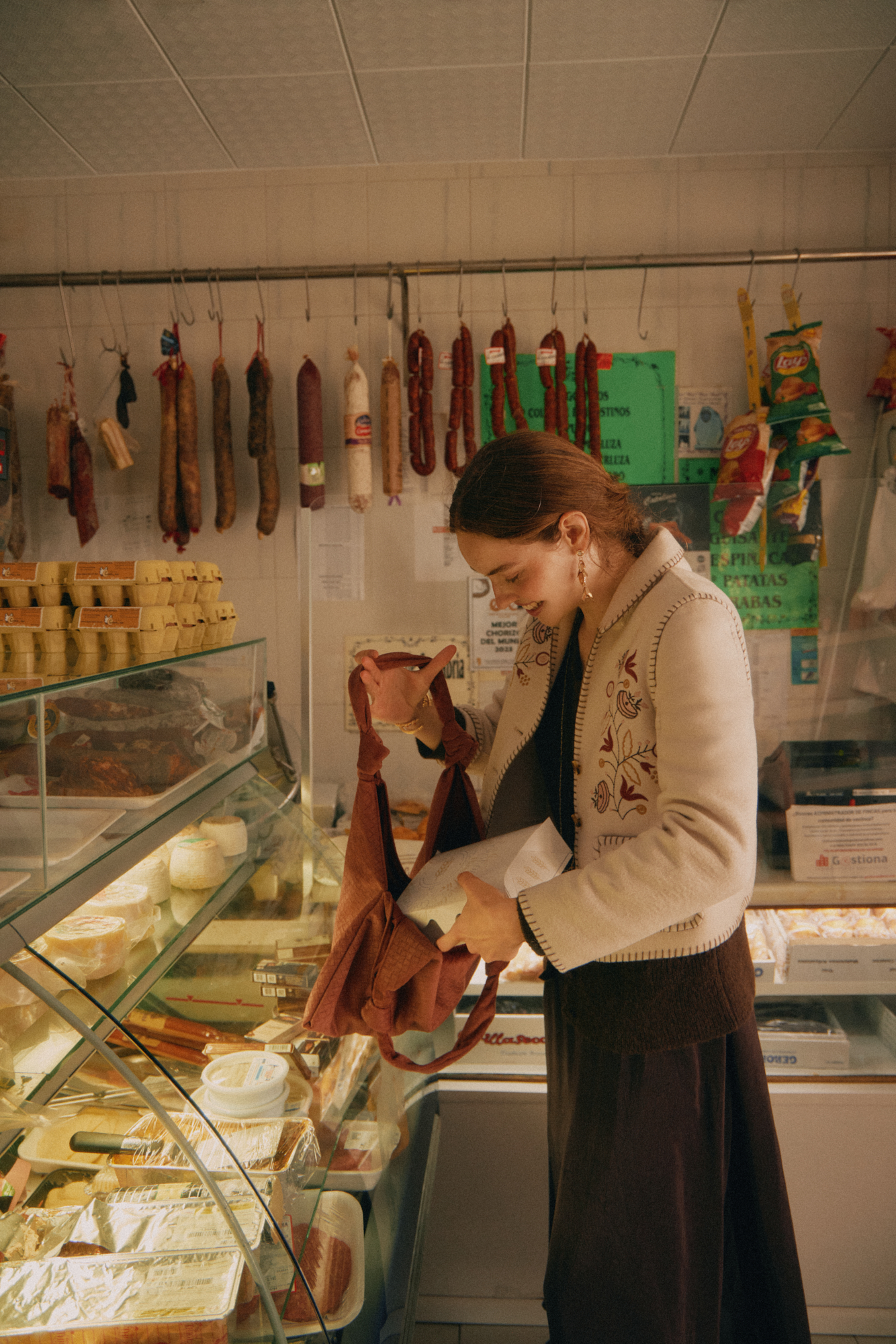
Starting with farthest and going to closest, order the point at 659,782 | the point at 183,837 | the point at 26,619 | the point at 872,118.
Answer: the point at 872,118, the point at 183,837, the point at 26,619, the point at 659,782

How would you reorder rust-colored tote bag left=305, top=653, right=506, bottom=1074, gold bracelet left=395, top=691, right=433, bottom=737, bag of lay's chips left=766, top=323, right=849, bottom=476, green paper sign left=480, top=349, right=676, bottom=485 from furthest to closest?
1. green paper sign left=480, top=349, right=676, bottom=485
2. bag of lay's chips left=766, top=323, right=849, bottom=476
3. gold bracelet left=395, top=691, right=433, bottom=737
4. rust-colored tote bag left=305, top=653, right=506, bottom=1074

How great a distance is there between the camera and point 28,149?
2.95 m

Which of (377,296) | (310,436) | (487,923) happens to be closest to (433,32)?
(377,296)

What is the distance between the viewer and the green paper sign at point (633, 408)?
3424 millimetres

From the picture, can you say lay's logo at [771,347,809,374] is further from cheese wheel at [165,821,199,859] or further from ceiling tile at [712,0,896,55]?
cheese wheel at [165,821,199,859]

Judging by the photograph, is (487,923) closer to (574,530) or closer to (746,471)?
(574,530)

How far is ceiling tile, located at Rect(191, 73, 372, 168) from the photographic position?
100 inches

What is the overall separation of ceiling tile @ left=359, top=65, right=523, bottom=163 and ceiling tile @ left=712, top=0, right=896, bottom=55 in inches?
23.5

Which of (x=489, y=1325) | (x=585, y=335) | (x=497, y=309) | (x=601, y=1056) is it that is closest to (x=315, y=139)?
(x=497, y=309)

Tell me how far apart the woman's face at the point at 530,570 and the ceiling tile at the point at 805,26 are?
5.69ft

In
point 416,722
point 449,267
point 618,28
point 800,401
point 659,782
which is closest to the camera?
point 659,782

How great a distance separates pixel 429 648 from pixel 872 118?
245cm

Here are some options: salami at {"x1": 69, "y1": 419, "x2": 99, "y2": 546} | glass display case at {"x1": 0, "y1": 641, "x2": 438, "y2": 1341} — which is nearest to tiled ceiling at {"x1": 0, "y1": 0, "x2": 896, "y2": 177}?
salami at {"x1": 69, "y1": 419, "x2": 99, "y2": 546}

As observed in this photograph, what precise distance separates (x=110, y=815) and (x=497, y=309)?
9.29 ft
